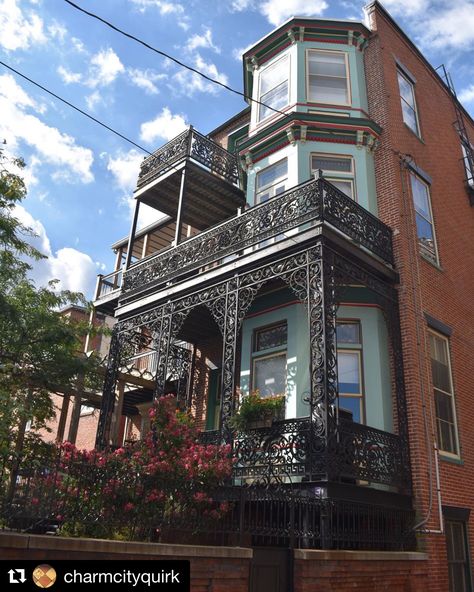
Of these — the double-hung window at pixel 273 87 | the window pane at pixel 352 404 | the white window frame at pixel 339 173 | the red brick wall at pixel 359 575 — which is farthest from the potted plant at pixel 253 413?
the double-hung window at pixel 273 87

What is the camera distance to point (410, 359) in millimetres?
11008

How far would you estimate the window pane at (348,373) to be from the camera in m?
11.2

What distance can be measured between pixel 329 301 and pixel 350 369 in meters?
2.50

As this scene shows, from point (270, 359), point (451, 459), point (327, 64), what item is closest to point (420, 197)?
point (327, 64)

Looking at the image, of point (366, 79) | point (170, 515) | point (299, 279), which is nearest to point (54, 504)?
point (170, 515)

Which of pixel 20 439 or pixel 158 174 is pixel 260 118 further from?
pixel 20 439

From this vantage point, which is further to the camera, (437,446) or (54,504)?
(437,446)

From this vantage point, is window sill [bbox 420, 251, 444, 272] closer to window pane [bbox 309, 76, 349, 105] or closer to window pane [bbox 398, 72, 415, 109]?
window pane [bbox 309, 76, 349, 105]

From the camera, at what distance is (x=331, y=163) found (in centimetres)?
1394

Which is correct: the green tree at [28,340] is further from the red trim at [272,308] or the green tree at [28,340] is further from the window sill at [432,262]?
the window sill at [432,262]

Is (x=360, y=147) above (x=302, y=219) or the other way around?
above

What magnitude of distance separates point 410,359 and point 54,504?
7.65 m

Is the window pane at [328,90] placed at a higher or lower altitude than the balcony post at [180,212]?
higher

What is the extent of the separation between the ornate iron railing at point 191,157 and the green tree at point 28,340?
5.07m
